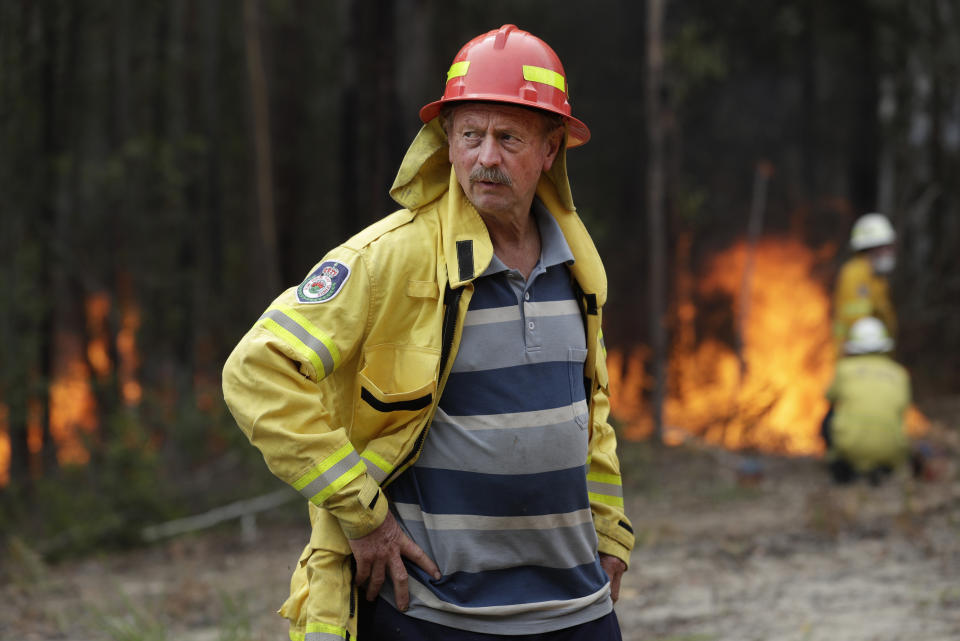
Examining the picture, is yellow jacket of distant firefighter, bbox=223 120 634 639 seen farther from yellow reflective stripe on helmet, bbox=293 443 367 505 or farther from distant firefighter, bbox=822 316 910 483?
distant firefighter, bbox=822 316 910 483

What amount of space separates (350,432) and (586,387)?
0.69m

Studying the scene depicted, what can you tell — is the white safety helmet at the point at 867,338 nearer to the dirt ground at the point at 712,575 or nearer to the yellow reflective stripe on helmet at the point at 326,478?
the dirt ground at the point at 712,575

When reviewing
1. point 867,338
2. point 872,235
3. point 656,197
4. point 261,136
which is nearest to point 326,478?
point 867,338

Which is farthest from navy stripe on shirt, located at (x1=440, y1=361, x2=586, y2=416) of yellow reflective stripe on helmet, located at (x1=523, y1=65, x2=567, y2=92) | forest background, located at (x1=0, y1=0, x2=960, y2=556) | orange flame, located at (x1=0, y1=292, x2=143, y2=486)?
orange flame, located at (x1=0, y1=292, x2=143, y2=486)

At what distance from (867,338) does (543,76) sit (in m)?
7.33

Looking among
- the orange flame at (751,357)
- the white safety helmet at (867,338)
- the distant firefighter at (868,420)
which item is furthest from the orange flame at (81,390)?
the white safety helmet at (867,338)

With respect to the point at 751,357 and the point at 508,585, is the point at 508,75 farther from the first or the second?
the point at 751,357

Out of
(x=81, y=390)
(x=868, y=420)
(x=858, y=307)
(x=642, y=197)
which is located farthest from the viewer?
(x=81, y=390)

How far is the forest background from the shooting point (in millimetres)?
10961

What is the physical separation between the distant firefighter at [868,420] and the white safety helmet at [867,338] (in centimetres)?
22

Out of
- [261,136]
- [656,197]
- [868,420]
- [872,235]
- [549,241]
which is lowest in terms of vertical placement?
[868,420]

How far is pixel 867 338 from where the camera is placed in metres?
9.30

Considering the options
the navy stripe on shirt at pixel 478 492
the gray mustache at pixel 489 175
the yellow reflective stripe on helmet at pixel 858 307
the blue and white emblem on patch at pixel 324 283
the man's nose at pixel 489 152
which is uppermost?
the man's nose at pixel 489 152

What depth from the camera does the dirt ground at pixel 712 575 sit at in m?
5.45
